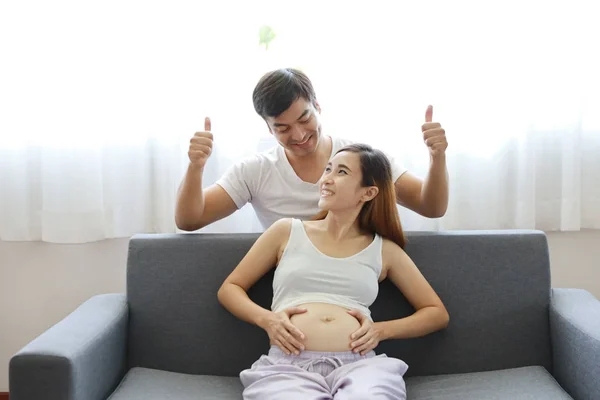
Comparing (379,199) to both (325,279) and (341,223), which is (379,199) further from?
(325,279)

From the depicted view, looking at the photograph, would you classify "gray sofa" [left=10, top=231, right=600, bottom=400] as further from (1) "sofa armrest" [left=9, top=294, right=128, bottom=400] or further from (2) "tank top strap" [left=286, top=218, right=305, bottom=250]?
(2) "tank top strap" [left=286, top=218, right=305, bottom=250]

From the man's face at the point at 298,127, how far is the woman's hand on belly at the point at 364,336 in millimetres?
550

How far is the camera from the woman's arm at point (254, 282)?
1.77m

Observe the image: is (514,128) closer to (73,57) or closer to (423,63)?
(423,63)

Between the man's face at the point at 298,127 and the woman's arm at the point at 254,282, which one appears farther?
the man's face at the point at 298,127

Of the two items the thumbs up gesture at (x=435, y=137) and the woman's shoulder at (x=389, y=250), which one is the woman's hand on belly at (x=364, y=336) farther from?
the thumbs up gesture at (x=435, y=137)

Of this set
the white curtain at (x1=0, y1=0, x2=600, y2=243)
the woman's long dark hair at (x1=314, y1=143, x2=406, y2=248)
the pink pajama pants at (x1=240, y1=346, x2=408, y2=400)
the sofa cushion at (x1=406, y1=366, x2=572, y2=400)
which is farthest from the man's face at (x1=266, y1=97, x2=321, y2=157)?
the sofa cushion at (x1=406, y1=366, x2=572, y2=400)

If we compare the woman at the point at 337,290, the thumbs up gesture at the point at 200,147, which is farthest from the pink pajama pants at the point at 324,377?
the thumbs up gesture at the point at 200,147

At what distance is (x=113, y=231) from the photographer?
96.3 inches

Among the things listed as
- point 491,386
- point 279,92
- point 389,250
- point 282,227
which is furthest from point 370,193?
point 491,386

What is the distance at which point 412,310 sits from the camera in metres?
2.00

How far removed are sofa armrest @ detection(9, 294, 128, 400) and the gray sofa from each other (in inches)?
0.6

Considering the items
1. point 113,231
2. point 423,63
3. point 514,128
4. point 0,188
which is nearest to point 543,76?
point 514,128

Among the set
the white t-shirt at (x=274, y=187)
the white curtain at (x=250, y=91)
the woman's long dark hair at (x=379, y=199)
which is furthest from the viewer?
the white curtain at (x=250, y=91)
